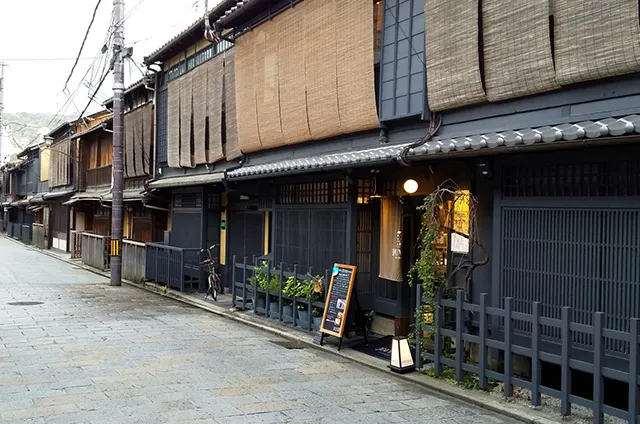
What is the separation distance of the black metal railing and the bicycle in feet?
5.49

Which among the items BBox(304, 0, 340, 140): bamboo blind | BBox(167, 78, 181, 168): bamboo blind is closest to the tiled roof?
BBox(304, 0, 340, 140): bamboo blind

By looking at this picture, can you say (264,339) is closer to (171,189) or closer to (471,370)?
(471,370)

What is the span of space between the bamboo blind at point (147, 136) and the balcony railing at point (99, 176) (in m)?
8.84

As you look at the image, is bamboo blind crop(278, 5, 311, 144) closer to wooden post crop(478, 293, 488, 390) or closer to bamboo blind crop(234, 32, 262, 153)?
bamboo blind crop(234, 32, 262, 153)

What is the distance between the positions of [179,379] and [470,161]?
570 cm

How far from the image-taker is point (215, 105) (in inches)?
698

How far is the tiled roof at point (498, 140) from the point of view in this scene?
6382 millimetres

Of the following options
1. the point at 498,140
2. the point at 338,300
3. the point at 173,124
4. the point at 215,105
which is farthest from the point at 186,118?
the point at 498,140

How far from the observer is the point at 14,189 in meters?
62.8

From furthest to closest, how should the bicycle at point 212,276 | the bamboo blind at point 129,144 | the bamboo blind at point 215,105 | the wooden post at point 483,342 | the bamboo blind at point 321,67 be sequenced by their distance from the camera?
the bamboo blind at point 129,144 < the bamboo blind at point 215,105 < the bicycle at point 212,276 < the bamboo blind at point 321,67 < the wooden post at point 483,342

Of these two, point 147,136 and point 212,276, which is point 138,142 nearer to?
point 147,136

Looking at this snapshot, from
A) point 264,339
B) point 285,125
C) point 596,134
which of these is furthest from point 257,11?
point 596,134

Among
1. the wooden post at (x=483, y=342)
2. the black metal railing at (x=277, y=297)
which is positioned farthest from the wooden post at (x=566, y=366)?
the black metal railing at (x=277, y=297)

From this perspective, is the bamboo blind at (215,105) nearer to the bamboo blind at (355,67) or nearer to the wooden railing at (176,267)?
the wooden railing at (176,267)
